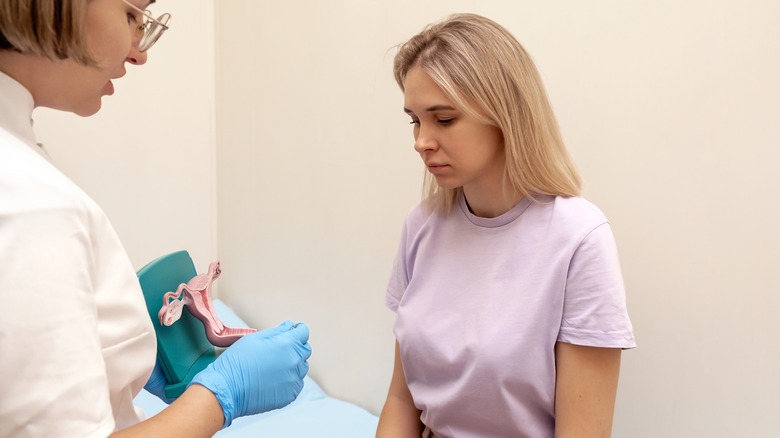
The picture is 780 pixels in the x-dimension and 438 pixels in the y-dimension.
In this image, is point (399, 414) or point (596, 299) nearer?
point (596, 299)

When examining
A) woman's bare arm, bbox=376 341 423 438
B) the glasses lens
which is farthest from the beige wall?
the glasses lens

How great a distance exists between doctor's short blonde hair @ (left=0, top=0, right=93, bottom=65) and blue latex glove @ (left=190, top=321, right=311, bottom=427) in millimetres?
461

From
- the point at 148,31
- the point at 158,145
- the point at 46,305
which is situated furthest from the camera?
the point at 158,145

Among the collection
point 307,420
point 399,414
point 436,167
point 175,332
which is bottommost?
point 307,420

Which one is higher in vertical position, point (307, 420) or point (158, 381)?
point (158, 381)

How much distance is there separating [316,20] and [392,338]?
1.04m

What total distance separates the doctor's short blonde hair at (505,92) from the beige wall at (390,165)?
0.20 metres

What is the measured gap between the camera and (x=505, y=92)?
3.44 feet

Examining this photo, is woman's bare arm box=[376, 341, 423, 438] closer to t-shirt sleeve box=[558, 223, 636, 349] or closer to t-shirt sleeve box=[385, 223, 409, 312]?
t-shirt sleeve box=[385, 223, 409, 312]

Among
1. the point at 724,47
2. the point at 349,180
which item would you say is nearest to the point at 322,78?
the point at 349,180

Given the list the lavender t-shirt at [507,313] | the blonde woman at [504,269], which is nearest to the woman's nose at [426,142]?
the blonde woman at [504,269]

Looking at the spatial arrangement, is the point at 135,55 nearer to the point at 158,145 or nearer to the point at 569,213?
the point at 569,213

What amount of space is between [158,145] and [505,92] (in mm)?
1574

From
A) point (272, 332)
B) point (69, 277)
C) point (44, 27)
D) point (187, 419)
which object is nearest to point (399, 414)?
point (272, 332)
